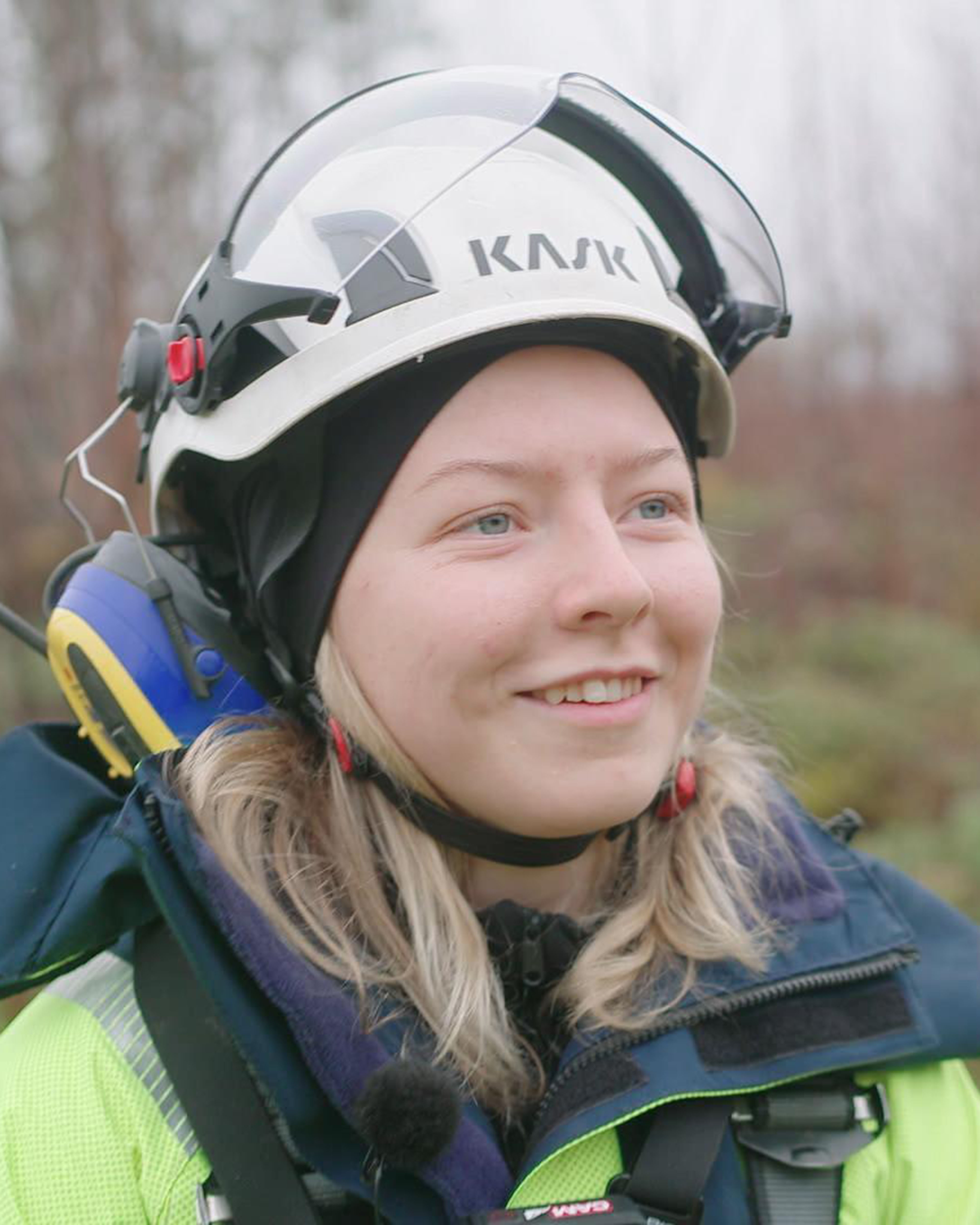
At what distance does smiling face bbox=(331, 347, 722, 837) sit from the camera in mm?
1804

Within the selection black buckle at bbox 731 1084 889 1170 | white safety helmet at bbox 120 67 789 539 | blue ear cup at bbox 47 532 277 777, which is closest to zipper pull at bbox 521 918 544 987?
black buckle at bbox 731 1084 889 1170

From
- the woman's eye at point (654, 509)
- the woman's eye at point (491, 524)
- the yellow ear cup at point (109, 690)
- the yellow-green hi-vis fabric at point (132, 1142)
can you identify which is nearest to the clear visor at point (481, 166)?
the woman's eye at point (491, 524)

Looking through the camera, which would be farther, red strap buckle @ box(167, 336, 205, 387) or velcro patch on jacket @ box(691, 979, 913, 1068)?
red strap buckle @ box(167, 336, 205, 387)

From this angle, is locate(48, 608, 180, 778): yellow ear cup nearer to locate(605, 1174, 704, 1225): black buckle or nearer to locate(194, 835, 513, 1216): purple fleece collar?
locate(194, 835, 513, 1216): purple fleece collar

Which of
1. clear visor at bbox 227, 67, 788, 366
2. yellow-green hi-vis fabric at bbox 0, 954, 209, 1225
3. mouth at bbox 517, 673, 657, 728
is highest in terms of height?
clear visor at bbox 227, 67, 788, 366

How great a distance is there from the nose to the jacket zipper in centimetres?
62

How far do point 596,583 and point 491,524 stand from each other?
7.4 inches

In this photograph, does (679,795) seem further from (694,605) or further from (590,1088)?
(590,1088)

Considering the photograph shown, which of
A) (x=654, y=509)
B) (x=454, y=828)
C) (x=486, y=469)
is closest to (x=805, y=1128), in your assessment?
(x=454, y=828)

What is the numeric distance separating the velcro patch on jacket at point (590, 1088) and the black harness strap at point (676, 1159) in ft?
0.24

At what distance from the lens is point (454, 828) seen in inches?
75.9

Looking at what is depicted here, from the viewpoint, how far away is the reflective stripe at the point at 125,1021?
66.9 inches

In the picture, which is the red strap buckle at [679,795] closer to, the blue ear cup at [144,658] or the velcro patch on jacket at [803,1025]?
the velcro patch on jacket at [803,1025]

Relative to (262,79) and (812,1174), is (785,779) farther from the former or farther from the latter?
(262,79)
